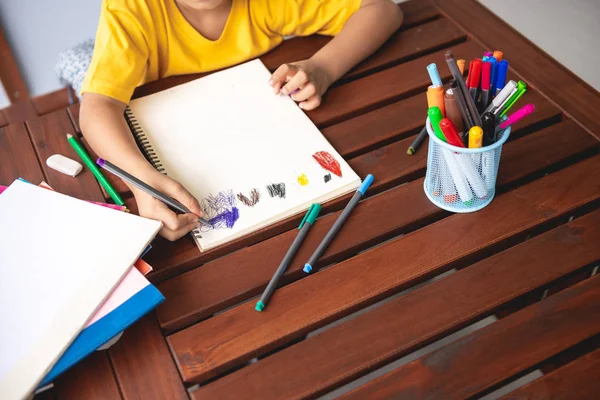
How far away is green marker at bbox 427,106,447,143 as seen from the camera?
68 cm

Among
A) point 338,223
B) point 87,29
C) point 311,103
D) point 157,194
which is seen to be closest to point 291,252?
point 338,223

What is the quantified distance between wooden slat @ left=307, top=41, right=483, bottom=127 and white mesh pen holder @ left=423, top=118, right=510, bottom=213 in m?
0.18

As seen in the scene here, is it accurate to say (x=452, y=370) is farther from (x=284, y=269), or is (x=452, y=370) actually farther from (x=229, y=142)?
(x=229, y=142)

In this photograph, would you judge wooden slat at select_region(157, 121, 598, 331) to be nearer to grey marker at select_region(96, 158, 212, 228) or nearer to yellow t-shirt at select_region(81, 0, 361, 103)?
grey marker at select_region(96, 158, 212, 228)

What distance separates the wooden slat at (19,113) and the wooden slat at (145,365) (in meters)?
0.45

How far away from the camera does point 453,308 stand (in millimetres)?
646

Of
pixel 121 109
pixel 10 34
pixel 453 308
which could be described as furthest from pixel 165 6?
pixel 10 34

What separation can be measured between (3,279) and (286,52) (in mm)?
566

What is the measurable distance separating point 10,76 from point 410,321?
59.7 inches

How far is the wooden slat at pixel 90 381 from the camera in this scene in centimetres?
61

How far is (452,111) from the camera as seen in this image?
688mm

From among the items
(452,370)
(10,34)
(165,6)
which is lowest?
(10,34)

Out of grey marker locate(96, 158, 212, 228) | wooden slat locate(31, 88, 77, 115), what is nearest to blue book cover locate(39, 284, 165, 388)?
grey marker locate(96, 158, 212, 228)

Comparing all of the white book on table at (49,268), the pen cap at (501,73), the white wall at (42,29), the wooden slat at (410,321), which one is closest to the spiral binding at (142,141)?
the white book on table at (49,268)
